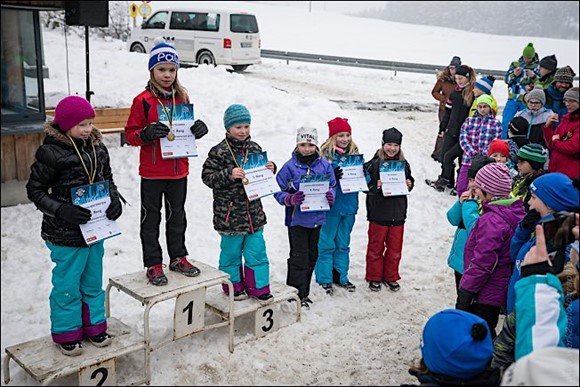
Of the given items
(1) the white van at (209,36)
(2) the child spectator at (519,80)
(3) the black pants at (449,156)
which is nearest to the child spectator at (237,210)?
(3) the black pants at (449,156)

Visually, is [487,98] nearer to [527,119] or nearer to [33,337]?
[527,119]

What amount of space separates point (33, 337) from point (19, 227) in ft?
7.55

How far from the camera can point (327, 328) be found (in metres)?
5.40

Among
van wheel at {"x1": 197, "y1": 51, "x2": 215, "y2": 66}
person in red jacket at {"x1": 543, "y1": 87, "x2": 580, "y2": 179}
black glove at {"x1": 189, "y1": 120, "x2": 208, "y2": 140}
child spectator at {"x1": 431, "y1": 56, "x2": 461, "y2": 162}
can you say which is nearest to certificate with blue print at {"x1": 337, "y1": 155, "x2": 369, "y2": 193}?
black glove at {"x1": 189, "y1": 120, "x2": 208, "y2": 140}

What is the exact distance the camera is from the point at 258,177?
512cm

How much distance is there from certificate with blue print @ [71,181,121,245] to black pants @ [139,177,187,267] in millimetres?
606

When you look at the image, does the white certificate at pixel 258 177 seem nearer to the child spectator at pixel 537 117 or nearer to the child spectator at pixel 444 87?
the child spectator at pixel 537 117

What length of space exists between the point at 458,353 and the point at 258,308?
2513 mm

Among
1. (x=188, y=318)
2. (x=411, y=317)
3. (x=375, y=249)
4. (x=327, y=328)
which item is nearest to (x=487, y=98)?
(x=375, y=249)

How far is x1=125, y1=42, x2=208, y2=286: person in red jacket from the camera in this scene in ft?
15.5

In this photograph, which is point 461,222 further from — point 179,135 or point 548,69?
point 548,69

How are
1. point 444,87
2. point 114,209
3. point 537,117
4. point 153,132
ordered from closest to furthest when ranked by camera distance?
point 114,209
point 153,132
point 537,117
point 444,87

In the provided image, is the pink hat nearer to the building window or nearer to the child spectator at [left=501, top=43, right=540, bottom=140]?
the building window

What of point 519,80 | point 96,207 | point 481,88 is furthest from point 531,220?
point 519,80
